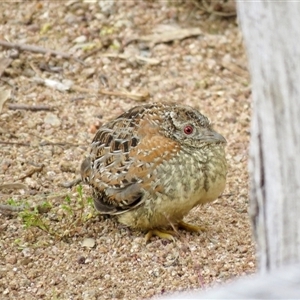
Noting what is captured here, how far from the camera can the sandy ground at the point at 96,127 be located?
19.7 ft

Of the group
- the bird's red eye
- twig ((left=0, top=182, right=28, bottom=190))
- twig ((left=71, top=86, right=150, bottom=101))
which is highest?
the bird's red eye

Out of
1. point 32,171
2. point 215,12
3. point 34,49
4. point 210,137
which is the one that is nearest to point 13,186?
point 32,171

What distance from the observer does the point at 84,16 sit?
31.2 ft

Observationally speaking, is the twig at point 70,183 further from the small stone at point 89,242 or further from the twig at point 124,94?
the twig at point 124,94

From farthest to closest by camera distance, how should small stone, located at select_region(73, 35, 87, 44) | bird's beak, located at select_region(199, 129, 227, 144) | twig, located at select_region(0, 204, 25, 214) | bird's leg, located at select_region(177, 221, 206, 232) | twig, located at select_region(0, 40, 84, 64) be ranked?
1. small stone, located at select_region(73, 35, 87, 44)
2. twig, located at select_region(0, 40, 84, 64)
3. twig, located at select_region(0, 204, 25, 214)
4. bird's leg, located at select_region(177, 221, 206, 232)
5. bird's beak, located at select_region(199, 129, 227, 144)

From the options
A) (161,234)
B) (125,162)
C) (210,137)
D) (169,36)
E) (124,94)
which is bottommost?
(124,94)

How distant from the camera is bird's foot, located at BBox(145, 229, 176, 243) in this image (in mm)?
6430

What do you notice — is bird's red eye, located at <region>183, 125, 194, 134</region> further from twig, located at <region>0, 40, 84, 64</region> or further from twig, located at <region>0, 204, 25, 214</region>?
twig, located at <region>0, 40, 84, 64</region>

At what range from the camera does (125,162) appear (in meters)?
6.29

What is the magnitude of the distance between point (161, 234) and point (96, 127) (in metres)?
1.97

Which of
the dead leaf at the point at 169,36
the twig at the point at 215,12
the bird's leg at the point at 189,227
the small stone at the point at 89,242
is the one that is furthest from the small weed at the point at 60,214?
the twig at the point at 215,12

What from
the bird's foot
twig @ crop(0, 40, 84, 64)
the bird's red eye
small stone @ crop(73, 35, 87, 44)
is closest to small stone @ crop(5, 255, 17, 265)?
the bird's foot

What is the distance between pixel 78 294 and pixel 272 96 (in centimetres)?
287

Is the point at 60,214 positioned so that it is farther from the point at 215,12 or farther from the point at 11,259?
the point at 215,12
